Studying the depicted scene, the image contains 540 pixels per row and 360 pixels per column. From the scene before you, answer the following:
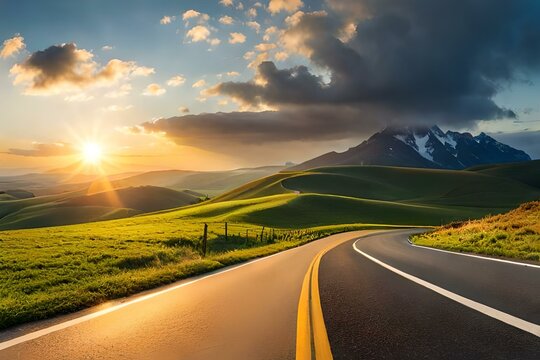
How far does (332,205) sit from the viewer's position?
10394cm

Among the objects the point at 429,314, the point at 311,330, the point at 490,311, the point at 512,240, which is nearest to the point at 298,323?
the point at 311,330

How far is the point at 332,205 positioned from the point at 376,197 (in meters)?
61.8

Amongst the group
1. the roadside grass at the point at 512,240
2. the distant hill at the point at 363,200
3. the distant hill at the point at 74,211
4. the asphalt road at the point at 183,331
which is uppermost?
the asphalt road at the point at 183,331

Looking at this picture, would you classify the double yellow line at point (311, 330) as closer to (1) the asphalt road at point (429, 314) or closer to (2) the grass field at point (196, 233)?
(1) the asphalt road at point (429, 314)

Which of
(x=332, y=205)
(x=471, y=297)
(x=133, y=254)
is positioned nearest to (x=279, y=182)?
(x=332, y=205)

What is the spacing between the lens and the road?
5.46 m

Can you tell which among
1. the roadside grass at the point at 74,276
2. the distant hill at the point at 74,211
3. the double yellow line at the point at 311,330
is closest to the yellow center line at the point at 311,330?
the double yellow line at the point at 311,330

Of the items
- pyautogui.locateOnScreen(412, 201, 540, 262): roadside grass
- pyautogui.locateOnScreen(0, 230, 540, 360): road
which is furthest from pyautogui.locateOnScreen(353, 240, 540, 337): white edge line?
pyautogui.locateOnScreen(412, 201, 540, 262): roadside grass

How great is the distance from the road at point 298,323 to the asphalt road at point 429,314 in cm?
2

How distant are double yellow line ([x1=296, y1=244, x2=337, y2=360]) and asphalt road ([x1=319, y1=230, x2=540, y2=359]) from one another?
0.13 metres

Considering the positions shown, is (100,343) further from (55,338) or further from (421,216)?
(421,216)

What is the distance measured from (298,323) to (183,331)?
181 cm

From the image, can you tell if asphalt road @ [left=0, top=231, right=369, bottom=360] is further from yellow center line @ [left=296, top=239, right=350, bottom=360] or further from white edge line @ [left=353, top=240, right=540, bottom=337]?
white edge line @ [left=353, top=240, right=540, bottom=337]

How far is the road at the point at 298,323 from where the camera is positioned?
215 inches
